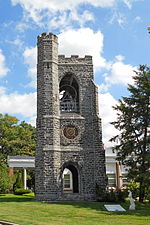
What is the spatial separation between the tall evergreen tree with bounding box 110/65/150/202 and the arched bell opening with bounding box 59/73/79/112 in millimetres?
3531

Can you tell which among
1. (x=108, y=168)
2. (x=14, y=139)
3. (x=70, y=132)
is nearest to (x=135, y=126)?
(x=70, y=132)

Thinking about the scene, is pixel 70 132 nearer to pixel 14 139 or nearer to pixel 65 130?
pixel 65 130

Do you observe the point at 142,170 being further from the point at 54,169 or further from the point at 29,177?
the point at 29,177

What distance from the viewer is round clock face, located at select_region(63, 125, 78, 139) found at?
2347 cm

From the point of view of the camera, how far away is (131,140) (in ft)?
73.8

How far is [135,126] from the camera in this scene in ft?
74.0

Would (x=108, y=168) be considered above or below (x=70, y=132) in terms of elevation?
below

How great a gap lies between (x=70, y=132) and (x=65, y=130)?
42cm

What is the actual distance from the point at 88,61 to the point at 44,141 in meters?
7.93

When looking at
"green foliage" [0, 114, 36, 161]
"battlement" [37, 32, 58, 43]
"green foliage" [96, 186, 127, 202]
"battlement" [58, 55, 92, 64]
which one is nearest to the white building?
"green foliage" [0, 114, 36, 161]

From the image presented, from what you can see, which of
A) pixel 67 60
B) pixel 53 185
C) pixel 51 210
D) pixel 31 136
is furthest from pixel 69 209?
pixel 31 136

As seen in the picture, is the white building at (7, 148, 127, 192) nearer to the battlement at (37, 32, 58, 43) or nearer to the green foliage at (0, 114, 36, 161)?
the green foliage at (0, 114, 36, 161)

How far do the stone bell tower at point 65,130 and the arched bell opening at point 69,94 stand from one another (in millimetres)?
82

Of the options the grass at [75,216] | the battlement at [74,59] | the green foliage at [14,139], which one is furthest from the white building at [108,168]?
the grass at [75,216]
